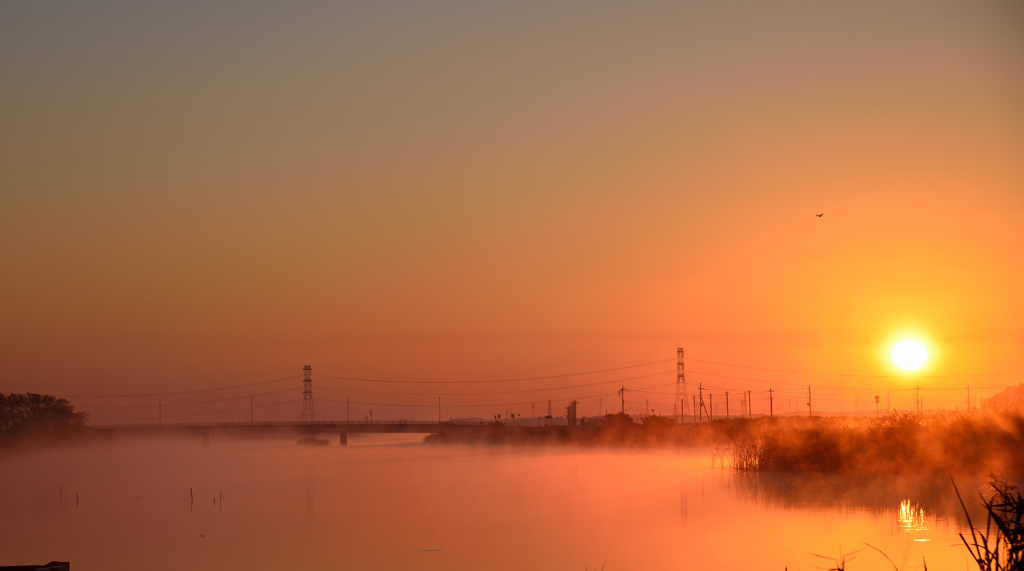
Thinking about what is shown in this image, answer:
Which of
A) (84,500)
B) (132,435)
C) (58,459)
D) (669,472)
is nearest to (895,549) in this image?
(669,472)

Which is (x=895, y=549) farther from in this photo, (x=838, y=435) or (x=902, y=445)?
(x=838, y=435)

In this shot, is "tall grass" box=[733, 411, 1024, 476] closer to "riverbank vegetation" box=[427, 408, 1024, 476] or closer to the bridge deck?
"riverbank vegetation" box=[427, 408, 1024, 476]

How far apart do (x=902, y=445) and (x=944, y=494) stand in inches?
443

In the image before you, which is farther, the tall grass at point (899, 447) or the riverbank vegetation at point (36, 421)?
the riverbank vegetation at point (36, 421)

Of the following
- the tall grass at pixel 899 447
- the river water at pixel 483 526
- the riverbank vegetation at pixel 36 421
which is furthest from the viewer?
the riverbank vegetation at pixel 36 421

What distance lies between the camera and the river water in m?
33.8

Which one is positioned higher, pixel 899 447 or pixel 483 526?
pixel 899 447

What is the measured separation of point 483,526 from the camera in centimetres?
4416

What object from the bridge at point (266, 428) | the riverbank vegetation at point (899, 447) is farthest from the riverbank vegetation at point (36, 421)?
the riverbank vegetation at point (899, 447)

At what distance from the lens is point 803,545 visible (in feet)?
114

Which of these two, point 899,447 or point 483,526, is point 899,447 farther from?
point 483,526

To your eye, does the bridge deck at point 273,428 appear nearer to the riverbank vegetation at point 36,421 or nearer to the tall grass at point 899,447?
the riverbank vegetation at point 36,421

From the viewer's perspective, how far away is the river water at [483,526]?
3378 centimetres

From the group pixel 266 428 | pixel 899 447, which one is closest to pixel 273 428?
pixel 266 428
